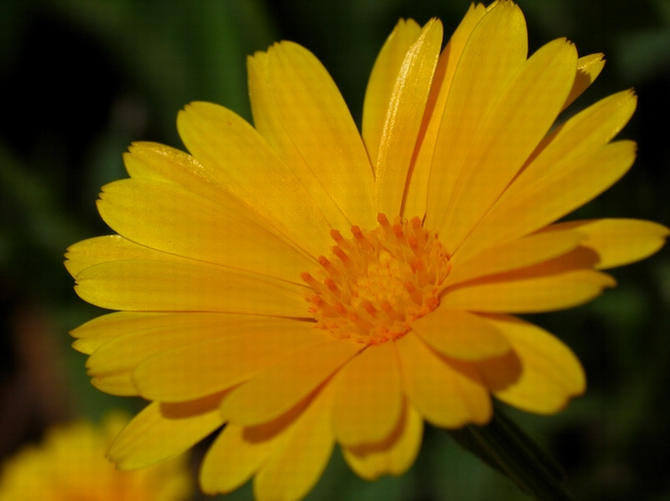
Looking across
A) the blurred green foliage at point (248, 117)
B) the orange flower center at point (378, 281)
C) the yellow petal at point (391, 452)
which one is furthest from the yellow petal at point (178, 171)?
the blurred green foliage at point (248, 117)

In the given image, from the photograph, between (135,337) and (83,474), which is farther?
(83,474)

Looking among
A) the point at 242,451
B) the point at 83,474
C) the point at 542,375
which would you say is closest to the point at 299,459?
the point at 242,451

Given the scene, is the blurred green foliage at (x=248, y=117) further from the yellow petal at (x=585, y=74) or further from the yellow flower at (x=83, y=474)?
the yellow petal at (x=585, y=74)

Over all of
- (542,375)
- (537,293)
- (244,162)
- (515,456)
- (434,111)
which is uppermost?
(244,162)

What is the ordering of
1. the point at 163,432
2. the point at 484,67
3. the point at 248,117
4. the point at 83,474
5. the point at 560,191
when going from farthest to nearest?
the point at 248,117 → the point at 83,474 → the point at 484,67 → the point at 163,432 → the point at 560,191


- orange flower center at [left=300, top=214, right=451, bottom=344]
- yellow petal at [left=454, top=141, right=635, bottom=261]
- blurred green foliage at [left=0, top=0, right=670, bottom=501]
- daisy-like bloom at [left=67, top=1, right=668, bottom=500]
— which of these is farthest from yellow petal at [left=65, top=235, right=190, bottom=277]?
blurred green foliage at [left=0, top=0, right=670, bottom=501]

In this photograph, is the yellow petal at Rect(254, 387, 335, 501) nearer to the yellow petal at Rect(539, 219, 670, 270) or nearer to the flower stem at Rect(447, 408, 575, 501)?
the flower stem at Rect(447, 408, 575, 501)

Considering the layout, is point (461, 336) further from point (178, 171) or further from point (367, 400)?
point (178, 171)
